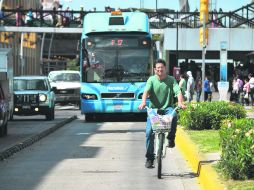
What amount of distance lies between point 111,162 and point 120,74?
13084 mm

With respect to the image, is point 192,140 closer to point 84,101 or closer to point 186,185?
point 186,185

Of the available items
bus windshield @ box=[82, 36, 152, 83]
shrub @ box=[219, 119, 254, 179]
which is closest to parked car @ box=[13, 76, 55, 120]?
bus windshield @ box=[82, 36, 152, 83]

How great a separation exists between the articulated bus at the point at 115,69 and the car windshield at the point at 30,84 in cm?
400

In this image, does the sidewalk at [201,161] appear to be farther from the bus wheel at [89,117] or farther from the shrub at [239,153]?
the bus wheel at [89,117]

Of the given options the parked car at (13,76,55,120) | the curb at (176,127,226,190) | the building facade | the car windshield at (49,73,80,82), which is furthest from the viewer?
the building facade

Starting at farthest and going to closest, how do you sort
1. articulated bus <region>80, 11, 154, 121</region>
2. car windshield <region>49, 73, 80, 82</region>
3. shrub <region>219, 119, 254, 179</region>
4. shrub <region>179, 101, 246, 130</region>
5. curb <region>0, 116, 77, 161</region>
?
1. car windshield <region>49, 73, 80, 82</region>
2. articulated bus <region>80, 11, 154, 121</region>
3. shrub <region>179, 101, 246, 130</region>
4. curb <region>0, 116, 77, 161</region>
5. shrub <region>219, 119, 254, 179</region>

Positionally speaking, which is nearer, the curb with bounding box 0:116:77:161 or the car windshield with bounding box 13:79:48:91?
the curb with bounding box 0:116:77:161

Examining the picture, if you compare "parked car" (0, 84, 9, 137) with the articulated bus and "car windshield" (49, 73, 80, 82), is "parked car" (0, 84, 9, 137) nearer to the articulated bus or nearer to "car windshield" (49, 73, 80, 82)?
the articulated bus

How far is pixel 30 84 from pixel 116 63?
526cm

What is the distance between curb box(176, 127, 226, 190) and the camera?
9832mm

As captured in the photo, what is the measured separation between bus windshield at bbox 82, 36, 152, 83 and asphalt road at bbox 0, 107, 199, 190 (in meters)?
6.69

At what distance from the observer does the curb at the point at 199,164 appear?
387 inches

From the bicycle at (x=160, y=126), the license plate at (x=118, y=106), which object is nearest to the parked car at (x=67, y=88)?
the license plate at (x=118, y=106)

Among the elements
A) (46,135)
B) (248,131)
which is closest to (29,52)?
(46,135)
